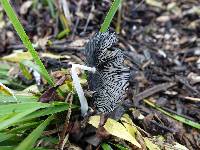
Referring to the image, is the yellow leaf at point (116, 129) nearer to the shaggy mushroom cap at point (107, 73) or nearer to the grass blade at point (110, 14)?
the shaggy mushroom cap at point (107, 73)

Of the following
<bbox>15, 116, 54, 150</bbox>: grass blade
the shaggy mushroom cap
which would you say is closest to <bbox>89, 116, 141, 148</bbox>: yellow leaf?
the shaggy mushroom cap

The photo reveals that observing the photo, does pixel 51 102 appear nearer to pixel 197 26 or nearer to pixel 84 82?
pixel 84 82

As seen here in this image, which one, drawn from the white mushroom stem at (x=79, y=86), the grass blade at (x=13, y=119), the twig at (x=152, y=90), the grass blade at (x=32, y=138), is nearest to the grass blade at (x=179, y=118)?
the twig at (x=152, y=90)

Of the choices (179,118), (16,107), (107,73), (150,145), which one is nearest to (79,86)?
(107,73)

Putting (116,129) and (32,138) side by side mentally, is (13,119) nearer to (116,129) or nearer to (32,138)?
(32,138)

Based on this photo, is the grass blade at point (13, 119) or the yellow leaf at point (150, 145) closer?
the grass blade at point (13, 119)

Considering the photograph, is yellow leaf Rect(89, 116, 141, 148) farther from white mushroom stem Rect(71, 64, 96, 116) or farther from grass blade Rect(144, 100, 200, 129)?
grass blade Rect(144, 100, 200, 129)
